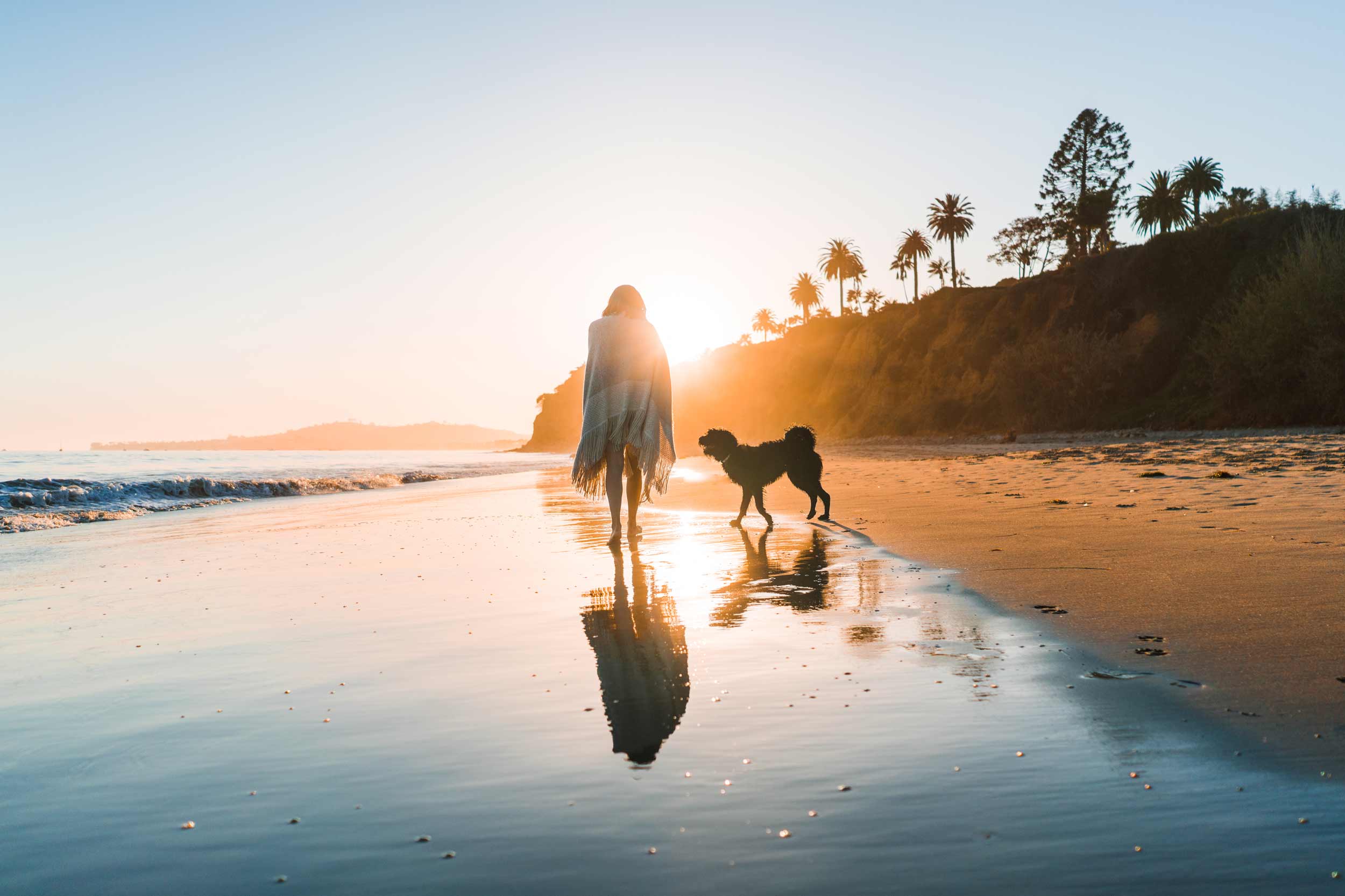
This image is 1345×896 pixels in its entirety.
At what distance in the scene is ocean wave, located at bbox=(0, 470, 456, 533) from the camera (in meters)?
12.7

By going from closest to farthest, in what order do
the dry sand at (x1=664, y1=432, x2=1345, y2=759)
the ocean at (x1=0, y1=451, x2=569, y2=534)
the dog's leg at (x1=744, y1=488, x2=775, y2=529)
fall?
the dry sand at (x1=664, y1=432, x2=1345, y2=759), the dog's leg at (x1=744, y1=488, x2=775, y2=529), the ocean at (x1=0, y1=451, x2=569, y2=534)

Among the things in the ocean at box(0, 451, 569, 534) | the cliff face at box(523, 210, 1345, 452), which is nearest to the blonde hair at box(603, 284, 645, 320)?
the ocean at box(0, 451, 569, 534)

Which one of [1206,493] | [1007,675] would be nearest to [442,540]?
[1007,675]

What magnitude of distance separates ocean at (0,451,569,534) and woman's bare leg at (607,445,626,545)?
9106 millimetres

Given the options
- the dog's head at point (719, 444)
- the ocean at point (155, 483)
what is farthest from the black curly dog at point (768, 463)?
the ocean at point (155, 483)

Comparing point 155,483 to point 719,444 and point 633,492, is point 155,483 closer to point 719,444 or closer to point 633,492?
point 633,492

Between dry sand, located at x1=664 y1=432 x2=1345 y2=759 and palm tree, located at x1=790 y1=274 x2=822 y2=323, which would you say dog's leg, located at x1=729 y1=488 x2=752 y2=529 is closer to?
dry sand, located at x1=664 y1=432 x2=1345 y2=759

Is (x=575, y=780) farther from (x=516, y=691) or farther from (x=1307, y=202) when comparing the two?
(x=1307, y=202)

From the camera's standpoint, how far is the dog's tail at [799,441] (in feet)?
28.8

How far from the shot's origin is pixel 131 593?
554cm

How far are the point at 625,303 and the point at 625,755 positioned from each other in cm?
594

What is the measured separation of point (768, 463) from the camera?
8.62m

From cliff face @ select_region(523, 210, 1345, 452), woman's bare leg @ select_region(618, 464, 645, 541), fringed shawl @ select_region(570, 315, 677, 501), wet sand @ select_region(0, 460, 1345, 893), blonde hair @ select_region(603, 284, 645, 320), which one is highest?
cliff face @ select_region(523, 210, 1345, 452)

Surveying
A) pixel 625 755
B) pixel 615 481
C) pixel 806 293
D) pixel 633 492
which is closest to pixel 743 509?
pixel 633 492
